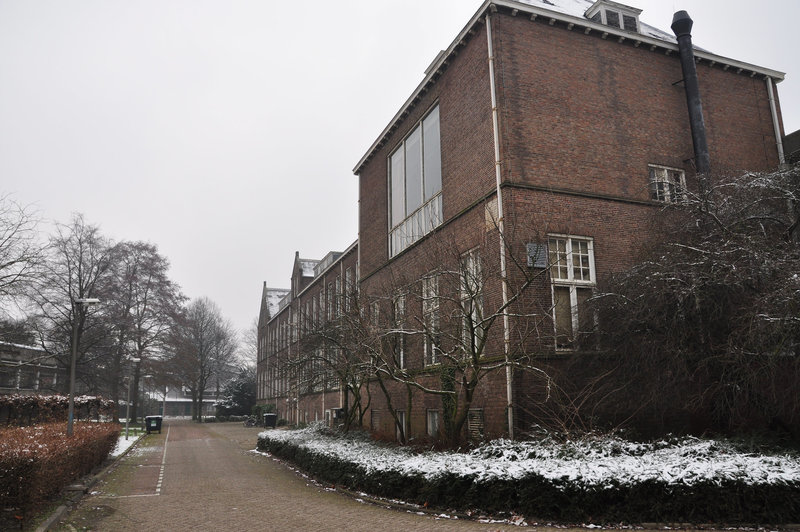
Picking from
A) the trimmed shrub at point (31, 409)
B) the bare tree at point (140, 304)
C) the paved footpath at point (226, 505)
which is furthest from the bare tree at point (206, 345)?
the paved footpath at point (226, 505)

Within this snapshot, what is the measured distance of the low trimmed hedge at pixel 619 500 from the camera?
8.85m

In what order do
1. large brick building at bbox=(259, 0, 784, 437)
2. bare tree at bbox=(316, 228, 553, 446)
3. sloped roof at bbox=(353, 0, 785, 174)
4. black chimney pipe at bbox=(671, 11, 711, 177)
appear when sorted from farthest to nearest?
1. black chimney pipe at bbox=(671, 11, 711, 177)
2. sloped roof at bbox=(353, 0, 785, 174)
3. large brick building at bbox=(259, 0, 784, 437)
4. bare tree at bbox=(316, 228, 553, 446)

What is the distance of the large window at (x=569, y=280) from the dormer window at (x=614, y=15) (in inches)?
292

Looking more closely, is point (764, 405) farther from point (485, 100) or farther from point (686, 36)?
point (686, 36)

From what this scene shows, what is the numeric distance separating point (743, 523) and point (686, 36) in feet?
51.1

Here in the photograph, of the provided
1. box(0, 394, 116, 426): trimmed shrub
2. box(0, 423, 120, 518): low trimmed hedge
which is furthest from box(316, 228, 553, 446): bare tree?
box(0, 394, 116, 426): trimmed shrub

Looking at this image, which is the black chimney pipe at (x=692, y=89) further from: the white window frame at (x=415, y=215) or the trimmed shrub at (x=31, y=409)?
the trimmed shrub at (x=31, y=409)

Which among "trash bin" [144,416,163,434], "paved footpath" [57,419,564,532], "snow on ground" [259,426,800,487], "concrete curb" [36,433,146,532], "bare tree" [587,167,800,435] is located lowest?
"paved footpath" [57,419,564,532]

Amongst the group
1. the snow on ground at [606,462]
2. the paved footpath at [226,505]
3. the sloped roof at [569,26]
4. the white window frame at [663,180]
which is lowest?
the paved footpath at [226,505]

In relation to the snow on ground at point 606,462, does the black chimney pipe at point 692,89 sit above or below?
above

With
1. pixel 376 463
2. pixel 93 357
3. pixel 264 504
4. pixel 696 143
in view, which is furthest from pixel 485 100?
pixel 93 357

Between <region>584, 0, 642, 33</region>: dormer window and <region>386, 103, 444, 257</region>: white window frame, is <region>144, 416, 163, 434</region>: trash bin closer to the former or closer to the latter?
<region>386, 103, 444, 257</region>: white window frame

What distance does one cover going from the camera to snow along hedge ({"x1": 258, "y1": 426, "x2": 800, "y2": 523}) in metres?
8.95

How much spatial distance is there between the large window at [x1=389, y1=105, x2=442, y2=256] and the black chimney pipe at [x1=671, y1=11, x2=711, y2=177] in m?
7.84
